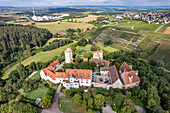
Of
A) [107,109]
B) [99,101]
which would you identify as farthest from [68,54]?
[107,109]

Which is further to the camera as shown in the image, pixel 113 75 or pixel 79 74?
pixel 79 74

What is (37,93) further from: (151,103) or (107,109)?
(151,103)

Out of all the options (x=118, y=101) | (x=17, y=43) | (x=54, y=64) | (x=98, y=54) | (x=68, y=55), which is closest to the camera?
(x=118, y=101)

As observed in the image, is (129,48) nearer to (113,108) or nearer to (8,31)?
(113,108)

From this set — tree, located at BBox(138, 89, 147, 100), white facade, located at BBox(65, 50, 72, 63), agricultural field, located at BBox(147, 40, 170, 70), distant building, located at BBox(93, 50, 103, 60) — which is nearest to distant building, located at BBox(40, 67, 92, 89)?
white facade, located at BBox(65, 50, 72, 63)

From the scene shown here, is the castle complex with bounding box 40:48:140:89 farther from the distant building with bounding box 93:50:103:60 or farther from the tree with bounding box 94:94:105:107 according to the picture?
the distant building with bounding box 93:50:103:60
